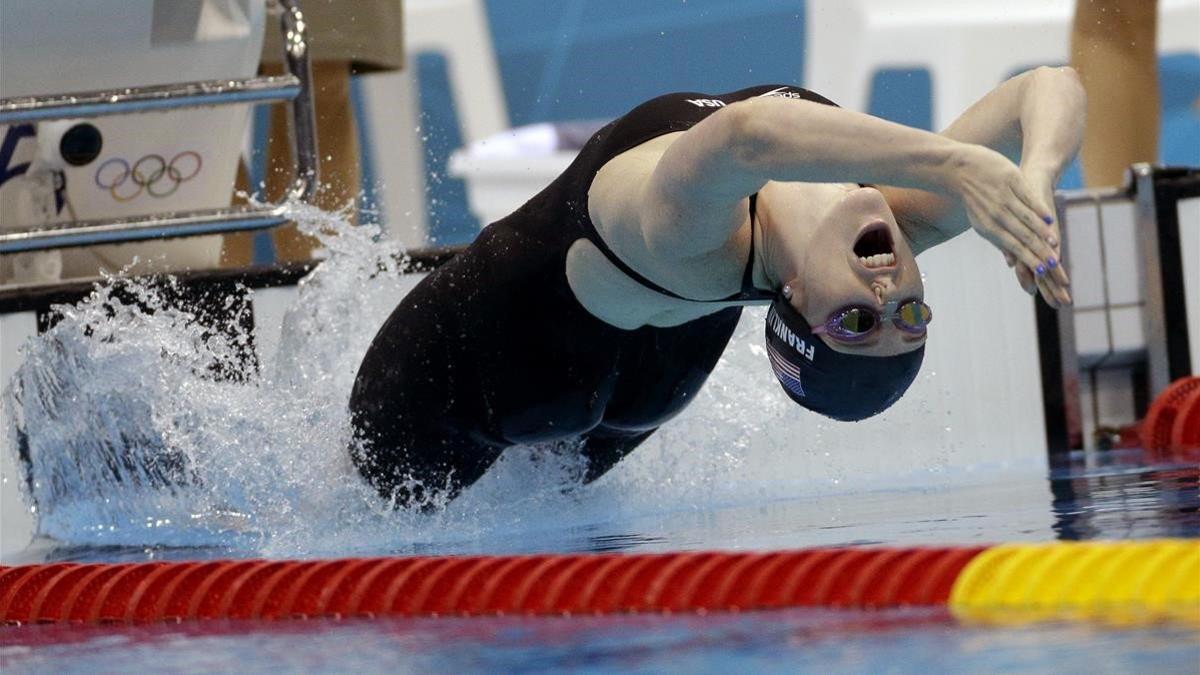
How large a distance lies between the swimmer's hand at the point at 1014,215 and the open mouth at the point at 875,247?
10.1 inches

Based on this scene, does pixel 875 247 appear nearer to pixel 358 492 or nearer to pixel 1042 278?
pixel 1042 278

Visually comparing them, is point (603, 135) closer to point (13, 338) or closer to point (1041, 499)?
point (1041, 499)

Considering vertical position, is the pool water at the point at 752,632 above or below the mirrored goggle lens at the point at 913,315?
below

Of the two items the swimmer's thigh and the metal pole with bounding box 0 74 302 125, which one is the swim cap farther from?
the metal pole with bounding box 0 74 302 125

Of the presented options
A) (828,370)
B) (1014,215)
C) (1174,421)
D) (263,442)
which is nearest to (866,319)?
(828,370)

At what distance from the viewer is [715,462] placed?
3766 mm

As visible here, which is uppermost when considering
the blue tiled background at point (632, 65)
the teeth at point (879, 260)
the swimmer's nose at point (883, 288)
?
the blue tiled background at point (632, 65)

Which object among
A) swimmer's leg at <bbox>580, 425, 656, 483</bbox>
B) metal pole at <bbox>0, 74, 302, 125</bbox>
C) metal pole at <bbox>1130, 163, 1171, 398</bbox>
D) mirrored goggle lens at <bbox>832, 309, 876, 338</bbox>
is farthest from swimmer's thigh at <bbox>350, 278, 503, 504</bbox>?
metal pole at <bbox>1130, 163, 1171, 398</bbox>

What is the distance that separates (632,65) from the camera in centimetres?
656

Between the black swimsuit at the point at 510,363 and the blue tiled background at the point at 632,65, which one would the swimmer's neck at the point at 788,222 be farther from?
the blue tiled background at the point at 632,65

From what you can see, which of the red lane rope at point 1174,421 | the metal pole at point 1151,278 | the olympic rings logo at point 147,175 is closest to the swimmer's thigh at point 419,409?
the olympic rings logo at point 147,175

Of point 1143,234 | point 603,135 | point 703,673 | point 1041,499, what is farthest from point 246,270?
point 703,673

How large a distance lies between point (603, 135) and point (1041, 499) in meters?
0.94

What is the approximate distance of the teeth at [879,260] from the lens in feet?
7.32
